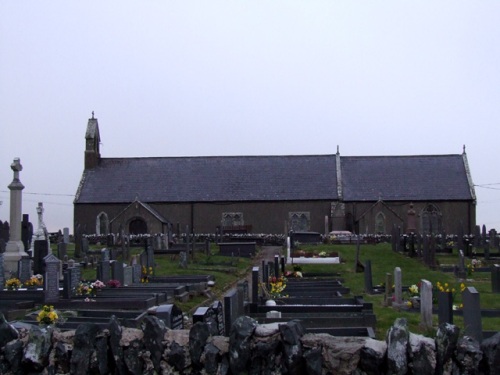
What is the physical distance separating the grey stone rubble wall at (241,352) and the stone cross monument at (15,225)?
1716 centimetres

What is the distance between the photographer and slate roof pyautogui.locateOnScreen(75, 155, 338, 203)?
50344mm

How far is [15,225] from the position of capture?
2500 centimetres

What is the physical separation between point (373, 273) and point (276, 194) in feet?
85.7

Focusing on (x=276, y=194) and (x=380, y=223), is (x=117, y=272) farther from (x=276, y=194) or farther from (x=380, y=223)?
(x=276, y=194)

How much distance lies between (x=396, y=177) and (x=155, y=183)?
17859mm

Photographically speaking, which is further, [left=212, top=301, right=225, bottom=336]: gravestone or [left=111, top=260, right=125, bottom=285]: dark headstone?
[left=111, top=260, right=125, bottom=285]: dark headstone

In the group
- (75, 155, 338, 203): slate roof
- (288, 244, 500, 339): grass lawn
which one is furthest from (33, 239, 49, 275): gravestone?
(75, 155, 338, 203): slate roof

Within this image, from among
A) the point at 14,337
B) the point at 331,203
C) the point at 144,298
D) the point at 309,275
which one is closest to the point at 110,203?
the point at 331,203

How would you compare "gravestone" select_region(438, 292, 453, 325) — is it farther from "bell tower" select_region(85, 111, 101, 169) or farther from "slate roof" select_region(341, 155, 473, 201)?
"bell tower" select_region(85, 111, 101, 169)

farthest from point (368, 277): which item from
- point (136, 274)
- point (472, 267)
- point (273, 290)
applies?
point (472, 267)

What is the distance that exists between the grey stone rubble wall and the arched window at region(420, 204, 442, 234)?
39.5 m

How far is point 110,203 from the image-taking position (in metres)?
49.8

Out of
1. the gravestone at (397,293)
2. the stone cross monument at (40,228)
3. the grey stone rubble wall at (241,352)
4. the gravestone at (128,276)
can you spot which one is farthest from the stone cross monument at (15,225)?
the grey stone rubble wall at (241,352)

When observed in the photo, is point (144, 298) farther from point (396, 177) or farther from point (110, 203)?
point (396, 177)
